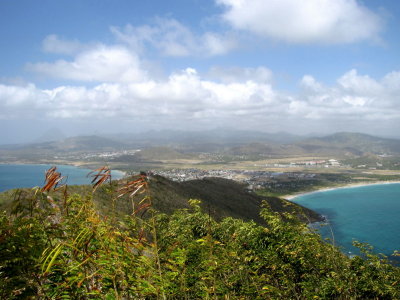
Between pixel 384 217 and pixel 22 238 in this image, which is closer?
pixel 22 238

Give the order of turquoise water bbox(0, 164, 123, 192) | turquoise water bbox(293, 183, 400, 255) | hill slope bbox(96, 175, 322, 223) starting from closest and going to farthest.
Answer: hill slope bbox(96, 175, 322, 223) < turquoise water bbox(293, 183, 400, 255) < turquoise water bbox(0, 164, 123, 192)

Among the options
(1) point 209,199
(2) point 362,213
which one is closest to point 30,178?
(1) point 209,199

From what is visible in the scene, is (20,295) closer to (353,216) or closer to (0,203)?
(0,203)

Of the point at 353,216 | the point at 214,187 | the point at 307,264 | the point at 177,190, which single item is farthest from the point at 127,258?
the point at 353,216

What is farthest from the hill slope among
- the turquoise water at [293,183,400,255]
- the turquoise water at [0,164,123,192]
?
the turquoise water at [0,164,123,192]

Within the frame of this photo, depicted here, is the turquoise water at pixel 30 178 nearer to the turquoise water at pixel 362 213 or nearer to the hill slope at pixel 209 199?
the hill slope at pixel 209 199

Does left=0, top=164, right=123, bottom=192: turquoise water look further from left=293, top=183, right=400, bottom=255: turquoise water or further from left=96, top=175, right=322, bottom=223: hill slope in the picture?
left=293, top=183, right=400, bottom=255: turquoise water

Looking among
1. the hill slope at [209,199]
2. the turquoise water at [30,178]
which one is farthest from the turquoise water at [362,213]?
the turquoise water at [30,178]

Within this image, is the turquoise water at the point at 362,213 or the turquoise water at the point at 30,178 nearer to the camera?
the turquoise water at the point at 362,213
